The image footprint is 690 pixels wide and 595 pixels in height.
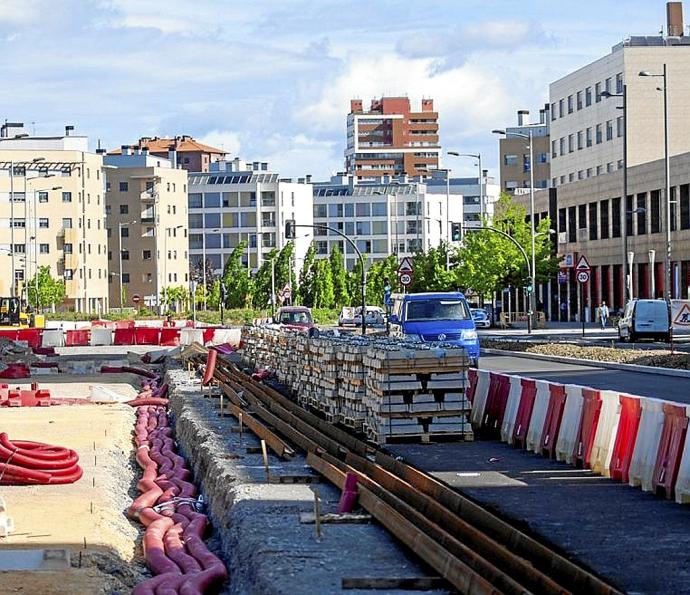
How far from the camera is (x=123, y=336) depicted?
70938mm

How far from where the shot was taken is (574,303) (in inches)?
3871

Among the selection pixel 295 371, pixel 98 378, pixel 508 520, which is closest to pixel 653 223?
pixel 98 378

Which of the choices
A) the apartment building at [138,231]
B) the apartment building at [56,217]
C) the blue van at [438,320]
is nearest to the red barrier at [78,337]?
the blue van at [438,320]

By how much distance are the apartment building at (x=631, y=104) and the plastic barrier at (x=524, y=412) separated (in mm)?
76648

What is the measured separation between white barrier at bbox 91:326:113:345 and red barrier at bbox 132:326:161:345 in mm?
1493

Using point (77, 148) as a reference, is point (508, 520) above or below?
below

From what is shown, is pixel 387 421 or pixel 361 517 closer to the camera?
pixel 361 517

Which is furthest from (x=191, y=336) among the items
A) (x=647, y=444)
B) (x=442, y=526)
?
(x=442, y=526)

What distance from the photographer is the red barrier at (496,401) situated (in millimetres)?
23953

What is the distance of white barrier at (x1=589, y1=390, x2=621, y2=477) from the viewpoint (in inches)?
711

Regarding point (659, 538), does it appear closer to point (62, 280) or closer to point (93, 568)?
point (93, 568)

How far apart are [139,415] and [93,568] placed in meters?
19.4

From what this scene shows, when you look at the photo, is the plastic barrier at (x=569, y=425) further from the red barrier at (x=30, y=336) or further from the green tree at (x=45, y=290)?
the green tree at (x=45, y=290)

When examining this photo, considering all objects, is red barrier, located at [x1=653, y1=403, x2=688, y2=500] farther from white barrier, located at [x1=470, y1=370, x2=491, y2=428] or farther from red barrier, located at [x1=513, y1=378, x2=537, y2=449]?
white barrier, located at [x1=470, y1=370, x2=491, y2=428]
